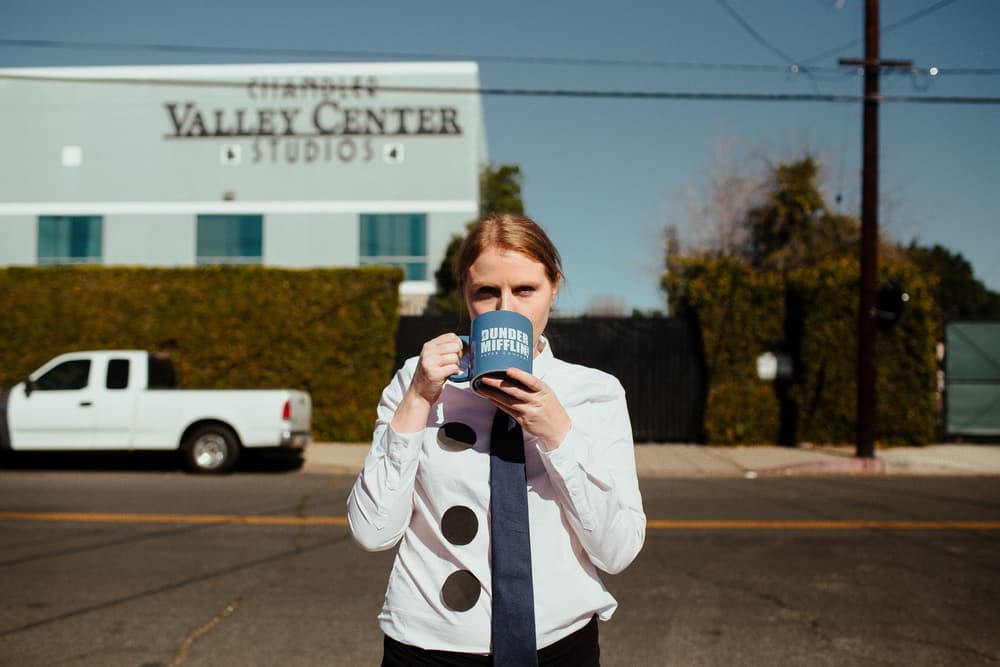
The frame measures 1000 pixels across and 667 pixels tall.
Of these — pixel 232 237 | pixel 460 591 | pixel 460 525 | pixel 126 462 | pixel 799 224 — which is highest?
pixel 799 224

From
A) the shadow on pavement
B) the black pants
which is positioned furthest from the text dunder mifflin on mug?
the shadow on pavement

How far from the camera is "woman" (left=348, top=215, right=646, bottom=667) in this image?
→ 1479 mm

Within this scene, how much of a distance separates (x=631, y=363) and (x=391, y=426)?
1389 cm

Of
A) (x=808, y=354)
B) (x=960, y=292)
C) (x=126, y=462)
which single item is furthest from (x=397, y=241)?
(x=960, y=292)

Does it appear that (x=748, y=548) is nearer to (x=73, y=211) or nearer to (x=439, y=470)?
(x=439, y=470)

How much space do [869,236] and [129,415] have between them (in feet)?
38.4

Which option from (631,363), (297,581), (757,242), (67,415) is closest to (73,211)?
(67,415)

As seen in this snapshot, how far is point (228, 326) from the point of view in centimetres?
1461

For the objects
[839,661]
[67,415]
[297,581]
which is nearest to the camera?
[839,661]

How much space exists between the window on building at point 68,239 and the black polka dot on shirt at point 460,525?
28.4 meters

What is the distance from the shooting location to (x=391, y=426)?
150 cm

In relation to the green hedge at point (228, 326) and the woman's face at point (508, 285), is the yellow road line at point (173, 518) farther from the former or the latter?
the green hedge at point (228, 326)

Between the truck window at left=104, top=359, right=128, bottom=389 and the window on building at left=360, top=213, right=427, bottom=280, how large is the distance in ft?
48.6

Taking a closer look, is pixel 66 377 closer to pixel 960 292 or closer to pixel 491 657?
pixel 491 657
